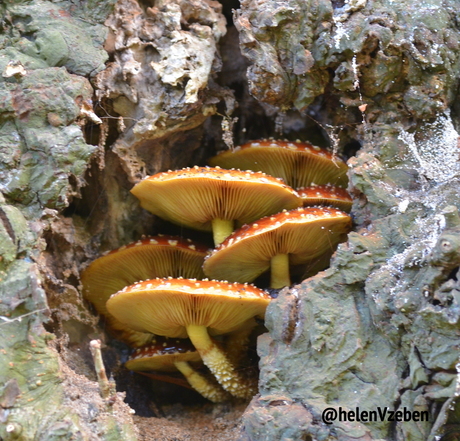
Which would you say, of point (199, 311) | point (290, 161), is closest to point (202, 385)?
point (199, 311)

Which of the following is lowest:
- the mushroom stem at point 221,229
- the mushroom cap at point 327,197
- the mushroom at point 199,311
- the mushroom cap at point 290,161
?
the mushroom at point 199,311

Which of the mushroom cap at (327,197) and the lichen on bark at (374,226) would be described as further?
the mushroom cap at (327,197)

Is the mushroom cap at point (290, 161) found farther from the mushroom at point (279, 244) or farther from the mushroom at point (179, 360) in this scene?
the mushroom at point (179, 360)

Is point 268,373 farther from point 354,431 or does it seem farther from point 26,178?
point 26,178

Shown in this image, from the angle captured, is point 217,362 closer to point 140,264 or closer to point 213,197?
point 140,264

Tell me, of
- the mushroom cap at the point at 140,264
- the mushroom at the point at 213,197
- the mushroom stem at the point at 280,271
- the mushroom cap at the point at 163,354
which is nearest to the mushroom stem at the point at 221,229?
the mushroom at the point at 213,197

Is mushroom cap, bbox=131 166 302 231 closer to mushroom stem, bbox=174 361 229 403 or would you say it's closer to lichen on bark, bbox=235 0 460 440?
lichen on bark, bbox=235 0 460 440

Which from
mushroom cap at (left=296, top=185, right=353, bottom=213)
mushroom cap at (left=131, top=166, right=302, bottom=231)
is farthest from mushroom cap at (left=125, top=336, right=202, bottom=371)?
mushroom cap at (left=296, top=185, right=353, bottom=213)
